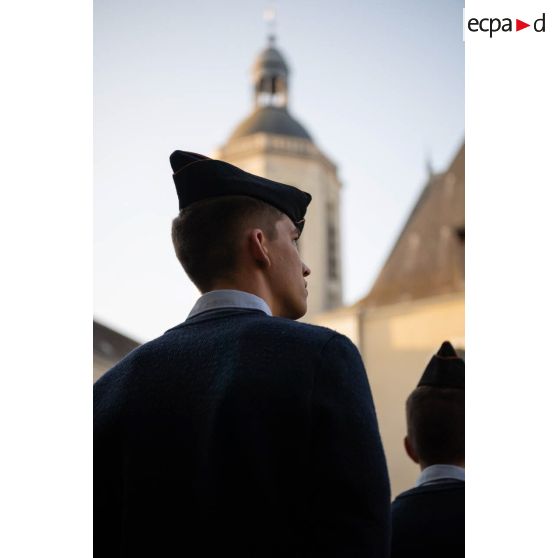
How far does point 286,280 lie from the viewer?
1025 mm

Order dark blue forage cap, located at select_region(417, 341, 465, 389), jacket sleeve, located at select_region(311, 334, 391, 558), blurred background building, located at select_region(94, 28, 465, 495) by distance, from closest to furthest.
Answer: jacket sleeve, located at select_region(311, 334, 391, 558) < dark blue forage cap, located at select_region(417, 341, 465, 389) < blurred background building, located at select_region(94, 28, 465, 495)

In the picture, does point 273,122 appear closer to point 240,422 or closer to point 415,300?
point 415,300

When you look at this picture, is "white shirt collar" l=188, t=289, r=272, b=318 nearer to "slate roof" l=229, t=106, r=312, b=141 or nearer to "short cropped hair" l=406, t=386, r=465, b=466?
"short cropped hair" l=406, t=386, r=465, b=466

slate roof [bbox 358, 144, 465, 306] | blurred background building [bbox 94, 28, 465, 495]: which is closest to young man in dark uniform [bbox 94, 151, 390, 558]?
blurred background building [bbox 94, 28, 465, 495]

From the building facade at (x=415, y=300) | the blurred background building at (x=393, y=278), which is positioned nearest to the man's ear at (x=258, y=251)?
the blurred background building at (x=393, y=278)

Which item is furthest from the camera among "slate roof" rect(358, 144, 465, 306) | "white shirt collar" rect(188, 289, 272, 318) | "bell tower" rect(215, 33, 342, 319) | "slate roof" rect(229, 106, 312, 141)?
"bell tower" rect(215, 33, 342, 319)

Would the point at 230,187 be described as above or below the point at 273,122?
below

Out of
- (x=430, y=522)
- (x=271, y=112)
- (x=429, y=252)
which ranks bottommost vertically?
(x=430, y=522)

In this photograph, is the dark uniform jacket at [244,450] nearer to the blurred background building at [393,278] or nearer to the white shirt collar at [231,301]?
the white shirt collar at [231,301]

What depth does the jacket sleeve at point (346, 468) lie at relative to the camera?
0.83m

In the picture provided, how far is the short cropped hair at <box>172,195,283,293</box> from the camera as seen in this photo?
1.02 meters

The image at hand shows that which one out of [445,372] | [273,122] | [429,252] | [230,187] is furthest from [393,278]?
[230,187]

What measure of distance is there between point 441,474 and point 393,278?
27.1ft
